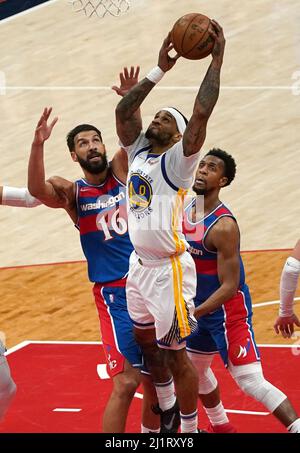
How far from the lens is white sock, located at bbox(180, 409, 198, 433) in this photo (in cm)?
1010

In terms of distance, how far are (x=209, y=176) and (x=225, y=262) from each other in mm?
779

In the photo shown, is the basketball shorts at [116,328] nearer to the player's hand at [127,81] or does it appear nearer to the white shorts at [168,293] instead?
the white shorts at [168,293]

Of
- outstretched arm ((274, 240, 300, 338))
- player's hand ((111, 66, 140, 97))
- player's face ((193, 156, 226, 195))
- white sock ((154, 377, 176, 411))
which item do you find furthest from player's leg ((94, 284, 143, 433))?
player's hand ((111, 66, 140, 97))

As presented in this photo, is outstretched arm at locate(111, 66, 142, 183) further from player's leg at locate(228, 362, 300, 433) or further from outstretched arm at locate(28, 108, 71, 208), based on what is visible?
Answer: player's leg at locate(228, 362, 300, 433)

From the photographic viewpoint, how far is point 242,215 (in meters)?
16.5

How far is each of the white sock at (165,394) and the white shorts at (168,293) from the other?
2.15 ft

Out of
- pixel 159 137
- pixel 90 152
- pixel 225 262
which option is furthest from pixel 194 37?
pixel 225 262

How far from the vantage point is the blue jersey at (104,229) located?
34.9ft

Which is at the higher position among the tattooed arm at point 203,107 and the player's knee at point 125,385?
the tattooed arm at point 203,107

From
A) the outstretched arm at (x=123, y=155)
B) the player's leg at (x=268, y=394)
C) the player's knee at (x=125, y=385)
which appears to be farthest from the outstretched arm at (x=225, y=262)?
the outstretched arm at (x=123, y=155)

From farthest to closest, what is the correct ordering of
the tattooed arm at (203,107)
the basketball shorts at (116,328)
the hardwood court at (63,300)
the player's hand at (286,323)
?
the hardwood court at (63,300) → the basketball shorts at (116,328) → the player's hand at (286,323) → the tattooed arm at (203,107)

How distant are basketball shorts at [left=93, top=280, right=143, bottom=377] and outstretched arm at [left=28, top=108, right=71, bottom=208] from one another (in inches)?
31.8

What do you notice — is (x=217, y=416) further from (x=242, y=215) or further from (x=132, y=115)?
(x=242, y=215)

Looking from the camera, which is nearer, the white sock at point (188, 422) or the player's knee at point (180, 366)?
the player's knee at point (180, 366)
